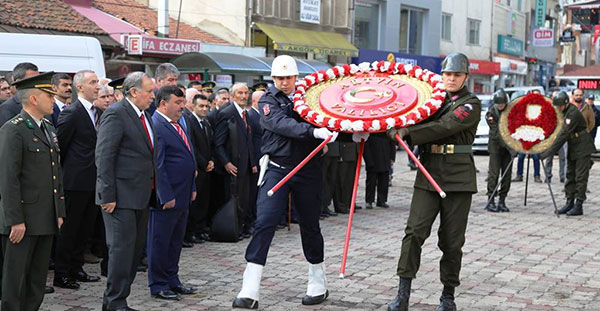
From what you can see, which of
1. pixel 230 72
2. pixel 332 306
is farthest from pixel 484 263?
pixel 230 72

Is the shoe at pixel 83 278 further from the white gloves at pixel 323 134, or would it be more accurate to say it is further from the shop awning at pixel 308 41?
the shop awning at pixel 308 41

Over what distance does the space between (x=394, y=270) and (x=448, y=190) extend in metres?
2.12

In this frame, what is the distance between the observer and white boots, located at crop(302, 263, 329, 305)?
7.09m

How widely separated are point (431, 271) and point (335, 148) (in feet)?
13.7

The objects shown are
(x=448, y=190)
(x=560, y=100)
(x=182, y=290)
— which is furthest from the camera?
(x=560, y=100)

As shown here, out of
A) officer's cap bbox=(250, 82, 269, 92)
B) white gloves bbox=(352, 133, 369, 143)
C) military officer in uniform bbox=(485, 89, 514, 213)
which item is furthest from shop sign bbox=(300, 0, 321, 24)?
white gloves bbox=(352, 133, 369, 143)

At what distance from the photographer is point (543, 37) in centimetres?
5138

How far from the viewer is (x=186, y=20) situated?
28.8 meters

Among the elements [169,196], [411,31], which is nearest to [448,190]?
[169,196]

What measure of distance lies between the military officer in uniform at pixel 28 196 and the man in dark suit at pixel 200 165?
368 cm

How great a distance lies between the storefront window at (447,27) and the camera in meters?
42.5

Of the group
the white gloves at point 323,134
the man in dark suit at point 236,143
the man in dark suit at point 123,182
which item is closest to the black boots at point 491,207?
the man in dark suit at point 236,143

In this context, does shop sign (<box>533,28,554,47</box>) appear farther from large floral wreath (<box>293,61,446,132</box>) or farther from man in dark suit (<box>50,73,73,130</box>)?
man in dark suit (<box>50,73,73,130</box>)

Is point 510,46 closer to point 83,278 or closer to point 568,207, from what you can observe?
point 568,207
